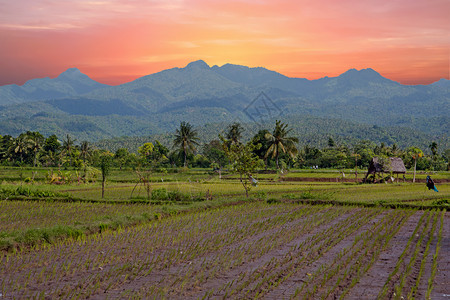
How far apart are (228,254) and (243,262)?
4.10 ft

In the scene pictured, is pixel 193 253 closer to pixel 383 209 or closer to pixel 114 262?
pixel 114 262

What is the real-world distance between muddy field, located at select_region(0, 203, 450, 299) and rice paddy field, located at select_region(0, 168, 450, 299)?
0.11 feet

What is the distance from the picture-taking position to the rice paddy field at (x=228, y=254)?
38.5 ft

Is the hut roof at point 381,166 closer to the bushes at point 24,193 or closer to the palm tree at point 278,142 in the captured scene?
the palm tree at point 278,142

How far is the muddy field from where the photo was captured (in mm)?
11633

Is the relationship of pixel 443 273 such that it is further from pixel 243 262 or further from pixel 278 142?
pixel 278 142

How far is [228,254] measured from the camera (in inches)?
618

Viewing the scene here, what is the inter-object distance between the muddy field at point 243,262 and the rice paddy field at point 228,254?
35 millimetres

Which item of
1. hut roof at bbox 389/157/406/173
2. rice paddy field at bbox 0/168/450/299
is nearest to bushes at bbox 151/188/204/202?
rice paddy field at bbox 0/168/450/299

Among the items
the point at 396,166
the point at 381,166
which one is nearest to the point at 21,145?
the point at 381,166

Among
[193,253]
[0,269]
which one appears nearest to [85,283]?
[0,269]

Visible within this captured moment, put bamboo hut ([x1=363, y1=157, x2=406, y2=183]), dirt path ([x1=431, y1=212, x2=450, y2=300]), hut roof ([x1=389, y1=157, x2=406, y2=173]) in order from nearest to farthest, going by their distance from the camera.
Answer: dirt path ([x1=431, y1=212, x2=450, y2=300]) < bamboo hut ([x1=363, y1=157, x2=406, y2=183]) < hut roof ([x1=389, y1=157, x2=406, y2=173])

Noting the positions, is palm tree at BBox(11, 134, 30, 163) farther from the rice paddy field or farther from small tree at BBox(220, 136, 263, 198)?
the rice paddy field

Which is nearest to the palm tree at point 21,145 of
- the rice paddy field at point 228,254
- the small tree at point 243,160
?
the small tree at point 243,160
